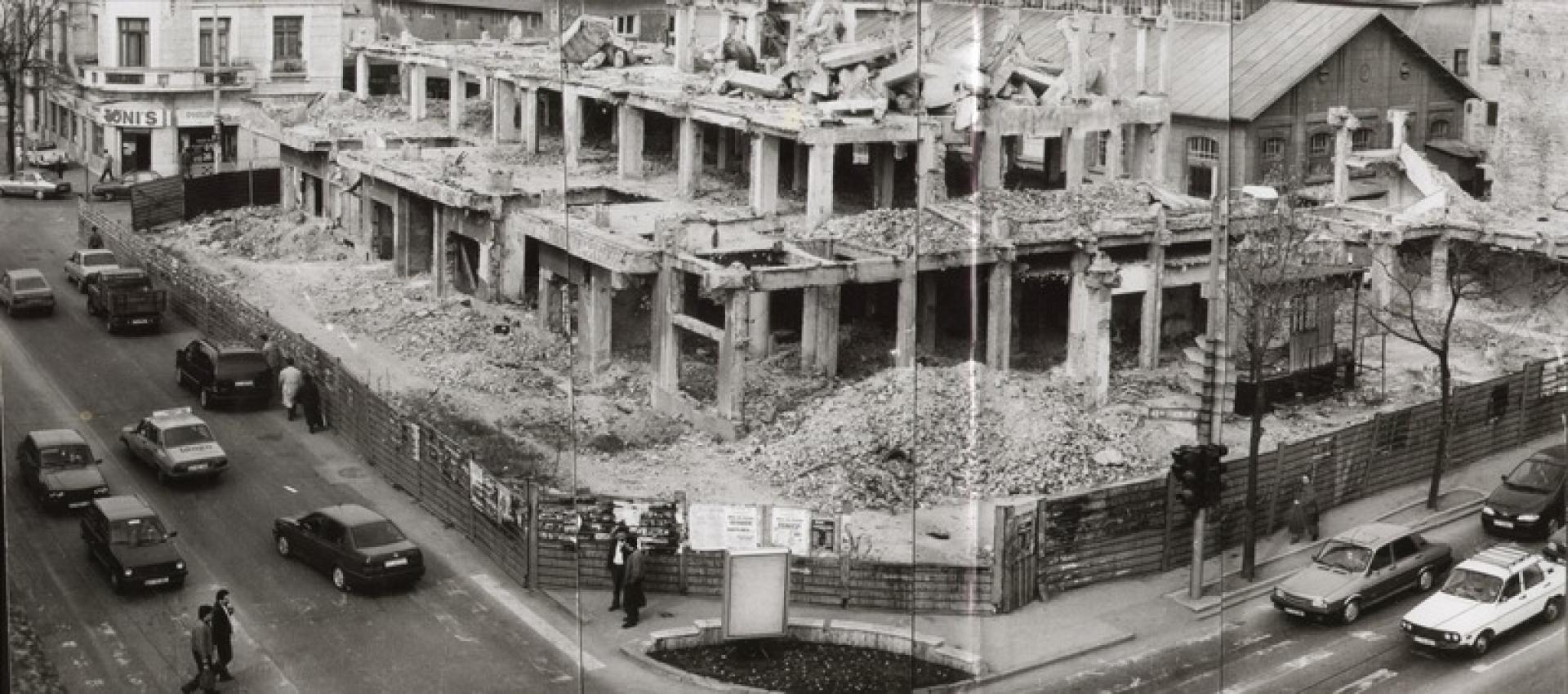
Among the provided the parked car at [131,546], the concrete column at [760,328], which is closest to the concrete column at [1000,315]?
the concrete column at [760,328]

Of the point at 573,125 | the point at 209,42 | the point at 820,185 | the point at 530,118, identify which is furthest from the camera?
the point at 530,118

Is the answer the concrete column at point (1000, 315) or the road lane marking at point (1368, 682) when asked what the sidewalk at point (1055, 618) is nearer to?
the road lane marking at point (1368, 682)

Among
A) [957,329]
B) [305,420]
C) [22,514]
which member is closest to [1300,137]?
[957,329]

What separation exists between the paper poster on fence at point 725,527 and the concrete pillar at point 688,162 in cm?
2054

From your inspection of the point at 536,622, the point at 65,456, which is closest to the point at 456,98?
the point at 65,456

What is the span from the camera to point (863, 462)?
34188 mm

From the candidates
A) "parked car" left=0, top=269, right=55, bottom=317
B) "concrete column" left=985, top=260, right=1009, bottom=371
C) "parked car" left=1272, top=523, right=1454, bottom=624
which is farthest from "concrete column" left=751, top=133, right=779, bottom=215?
"parked car" left=1272, top=523, right=1454, bottom=624

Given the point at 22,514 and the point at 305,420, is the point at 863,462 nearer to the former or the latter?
the point at 305,420

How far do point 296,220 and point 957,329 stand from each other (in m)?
19.3

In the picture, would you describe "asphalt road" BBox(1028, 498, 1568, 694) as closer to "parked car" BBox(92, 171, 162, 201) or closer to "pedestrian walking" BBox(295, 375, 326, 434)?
"pedestrian walking" BBox(295, 375, 326, 434)

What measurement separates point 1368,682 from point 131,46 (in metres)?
27.1

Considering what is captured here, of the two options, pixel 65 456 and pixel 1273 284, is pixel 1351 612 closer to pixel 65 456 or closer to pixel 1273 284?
→ pixel 1273 284

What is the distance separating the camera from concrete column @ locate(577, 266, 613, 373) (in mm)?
41594

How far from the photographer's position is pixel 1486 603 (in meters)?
27.0
